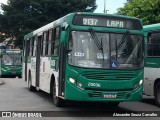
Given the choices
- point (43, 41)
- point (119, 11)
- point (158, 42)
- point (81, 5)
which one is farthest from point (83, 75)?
point (81, 5)

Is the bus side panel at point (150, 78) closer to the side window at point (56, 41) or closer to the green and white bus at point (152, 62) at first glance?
the green and white bus at point (152, 62)

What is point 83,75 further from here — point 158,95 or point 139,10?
point 139,10

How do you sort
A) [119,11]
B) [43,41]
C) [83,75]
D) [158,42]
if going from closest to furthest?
1. [83,75]
2. [158,42]
3. [43,41]
4. [119,11]

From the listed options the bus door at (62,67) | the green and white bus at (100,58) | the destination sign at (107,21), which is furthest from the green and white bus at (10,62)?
the destination sign at (107,21)

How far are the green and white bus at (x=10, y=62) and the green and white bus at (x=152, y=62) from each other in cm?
2678

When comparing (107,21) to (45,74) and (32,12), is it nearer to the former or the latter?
(45,74)

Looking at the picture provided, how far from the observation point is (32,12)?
189 feet

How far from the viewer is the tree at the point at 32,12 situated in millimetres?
56031

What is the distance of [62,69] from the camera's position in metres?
12.8

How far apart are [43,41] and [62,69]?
4.72 meters

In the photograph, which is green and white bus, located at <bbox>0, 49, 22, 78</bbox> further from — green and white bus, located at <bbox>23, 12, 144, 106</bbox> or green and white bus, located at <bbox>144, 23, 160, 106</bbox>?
green and white bus, located at <bbox>23, 12, 144, 106</bbox>

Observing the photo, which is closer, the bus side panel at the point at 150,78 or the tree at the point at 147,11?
the bus side panel at the point at 150,78

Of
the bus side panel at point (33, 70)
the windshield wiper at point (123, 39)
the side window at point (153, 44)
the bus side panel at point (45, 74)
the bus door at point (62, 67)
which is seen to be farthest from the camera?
the bus side panel at point (33, 70)

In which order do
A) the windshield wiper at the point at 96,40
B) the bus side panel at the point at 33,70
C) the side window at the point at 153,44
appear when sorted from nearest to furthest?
the windshield wiper at the point at 96,40 < the side window at the point at 153,44 < the bus side panel at the point at 33,70
